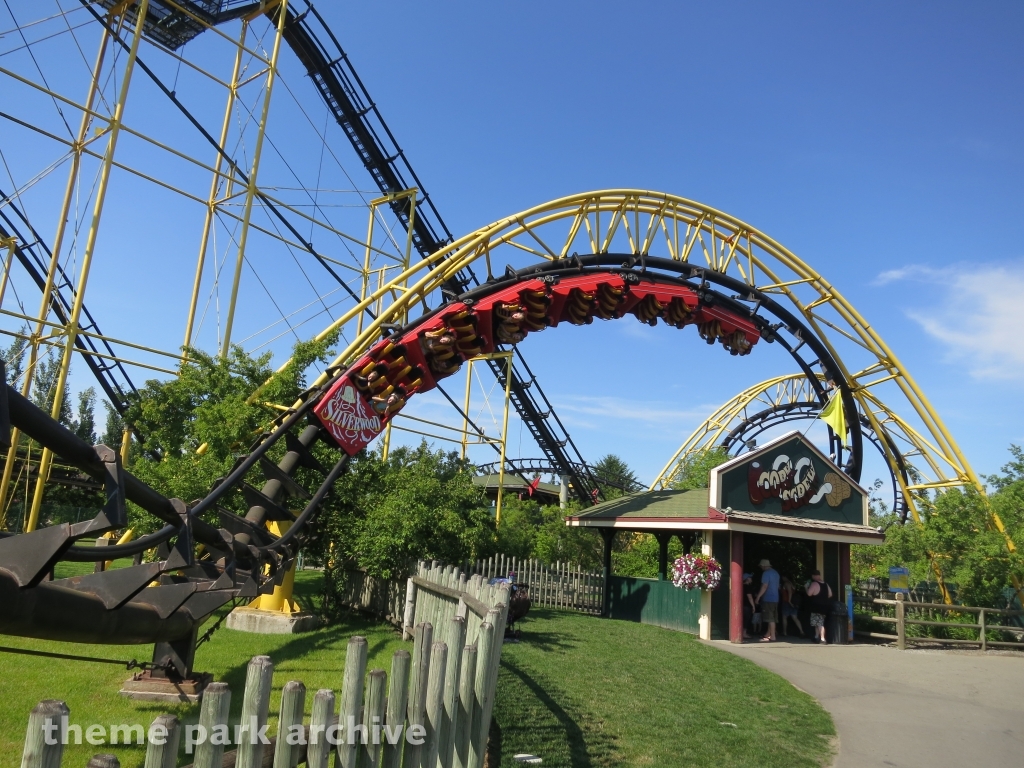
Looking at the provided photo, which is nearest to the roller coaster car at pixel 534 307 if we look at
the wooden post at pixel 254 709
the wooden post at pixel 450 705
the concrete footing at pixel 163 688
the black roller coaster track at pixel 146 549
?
the black roller coaster track at pixel 146 549

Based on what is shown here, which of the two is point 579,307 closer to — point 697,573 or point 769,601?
point 697,573

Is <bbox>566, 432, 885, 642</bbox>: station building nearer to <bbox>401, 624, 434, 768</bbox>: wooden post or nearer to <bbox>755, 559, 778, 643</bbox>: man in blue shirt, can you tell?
<bbox>755, 559, 778, 643</bbox>: man in blue shirt

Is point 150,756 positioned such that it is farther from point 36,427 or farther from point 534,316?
point 534,316

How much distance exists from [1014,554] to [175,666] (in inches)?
709

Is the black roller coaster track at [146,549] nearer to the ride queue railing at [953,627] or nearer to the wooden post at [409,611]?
the wooden post at [409,611]

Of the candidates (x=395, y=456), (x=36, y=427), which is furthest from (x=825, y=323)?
(x=36, y=427)

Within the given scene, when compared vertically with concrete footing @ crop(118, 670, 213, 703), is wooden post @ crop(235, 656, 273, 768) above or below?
above

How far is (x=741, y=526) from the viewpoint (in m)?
15.3

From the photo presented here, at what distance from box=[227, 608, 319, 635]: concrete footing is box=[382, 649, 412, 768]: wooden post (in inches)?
325

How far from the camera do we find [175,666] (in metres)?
6.53

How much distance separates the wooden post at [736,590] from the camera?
14.9 metres

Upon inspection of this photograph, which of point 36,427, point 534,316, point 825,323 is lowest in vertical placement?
point 36,427

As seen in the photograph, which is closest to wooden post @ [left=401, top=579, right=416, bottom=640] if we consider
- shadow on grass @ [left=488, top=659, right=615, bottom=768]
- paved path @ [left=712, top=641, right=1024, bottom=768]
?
shadow on grass @ [left=488, top=659, right=615, bottom=768]

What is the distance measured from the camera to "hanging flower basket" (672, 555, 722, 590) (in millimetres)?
14852
